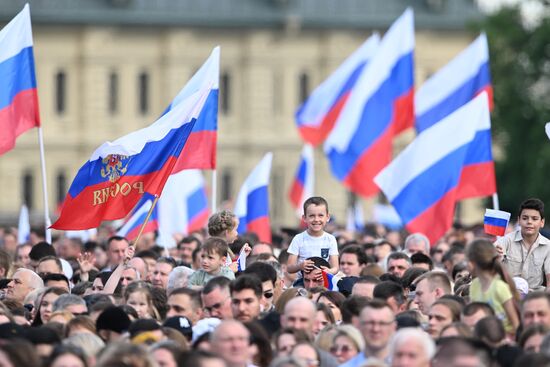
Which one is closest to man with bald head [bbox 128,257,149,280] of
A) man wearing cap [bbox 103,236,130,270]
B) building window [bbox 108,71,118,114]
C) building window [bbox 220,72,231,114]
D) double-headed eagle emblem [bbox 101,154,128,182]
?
double-headed eagle emblem [bbox 101,154,128,182]

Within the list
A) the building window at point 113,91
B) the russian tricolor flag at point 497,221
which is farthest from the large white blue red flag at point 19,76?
the building window at point 113,91

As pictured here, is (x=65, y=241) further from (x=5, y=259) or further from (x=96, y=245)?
(x=5, y=259)

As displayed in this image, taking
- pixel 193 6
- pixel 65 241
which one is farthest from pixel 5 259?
pixel 193 6

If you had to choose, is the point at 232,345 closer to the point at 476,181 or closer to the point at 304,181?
the point at 476,181

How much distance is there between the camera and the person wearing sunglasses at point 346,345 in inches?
483

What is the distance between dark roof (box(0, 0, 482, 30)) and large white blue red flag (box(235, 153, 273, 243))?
5818cm

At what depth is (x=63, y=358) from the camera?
1120cm

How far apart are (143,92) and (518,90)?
84.3 ft

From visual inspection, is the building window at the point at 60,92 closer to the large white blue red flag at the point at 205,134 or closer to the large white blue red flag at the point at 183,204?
the large white blue red flag at the point at 183,204

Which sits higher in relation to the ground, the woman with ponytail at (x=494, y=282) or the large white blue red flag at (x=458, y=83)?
the large white blue red flag at (x=458, y=83)

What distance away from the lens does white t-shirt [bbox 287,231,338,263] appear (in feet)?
54.2

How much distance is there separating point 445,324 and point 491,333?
82 cm

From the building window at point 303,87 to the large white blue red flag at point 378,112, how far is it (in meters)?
56.6

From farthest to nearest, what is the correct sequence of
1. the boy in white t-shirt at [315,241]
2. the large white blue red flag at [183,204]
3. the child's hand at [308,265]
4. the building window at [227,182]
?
the building window at [227,182]
the large white blue red flag at [183,204]
the boy in white t-shirt at [315,241]
the child's hand at [308,265]
